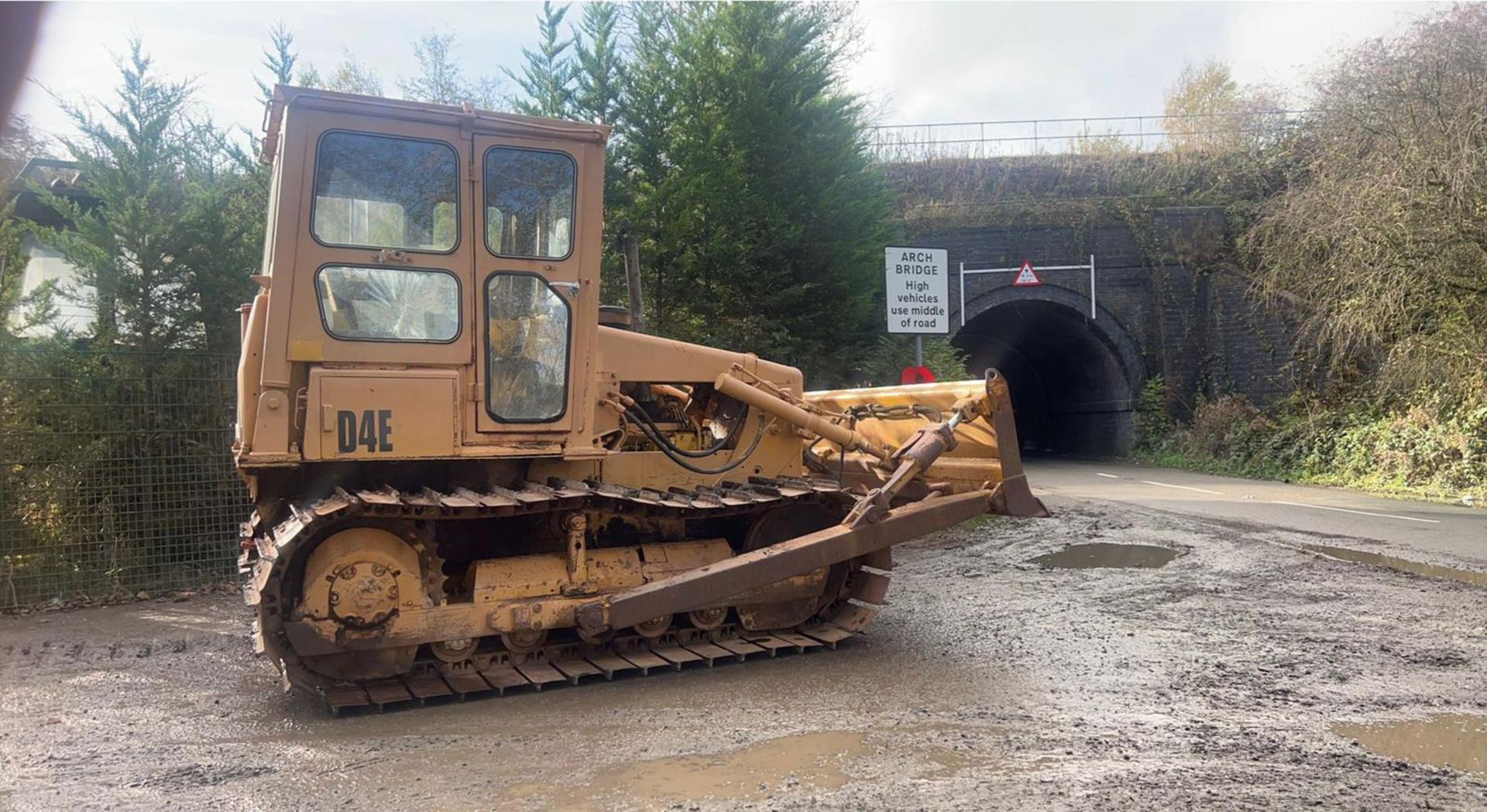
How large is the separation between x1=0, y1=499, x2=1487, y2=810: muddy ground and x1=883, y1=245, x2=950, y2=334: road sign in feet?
13.1

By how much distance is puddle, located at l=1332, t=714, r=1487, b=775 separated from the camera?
159 inches

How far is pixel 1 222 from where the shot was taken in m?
8.89

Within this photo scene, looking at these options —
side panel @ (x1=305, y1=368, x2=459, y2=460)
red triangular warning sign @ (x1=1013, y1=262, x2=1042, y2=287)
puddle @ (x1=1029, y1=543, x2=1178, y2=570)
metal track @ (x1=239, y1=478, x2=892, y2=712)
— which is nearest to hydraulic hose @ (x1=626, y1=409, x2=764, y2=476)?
metal track @ (x1=239, y1=478, x2=892, y2=712)

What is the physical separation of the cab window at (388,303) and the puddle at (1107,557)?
6.01 meters

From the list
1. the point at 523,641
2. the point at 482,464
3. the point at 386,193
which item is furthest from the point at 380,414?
the point at 523,641

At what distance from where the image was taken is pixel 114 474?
29.0ft

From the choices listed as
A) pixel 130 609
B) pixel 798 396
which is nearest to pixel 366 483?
pixel 798 396

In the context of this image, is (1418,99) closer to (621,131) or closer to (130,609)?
(621,131)

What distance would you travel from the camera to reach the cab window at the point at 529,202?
18.1ft

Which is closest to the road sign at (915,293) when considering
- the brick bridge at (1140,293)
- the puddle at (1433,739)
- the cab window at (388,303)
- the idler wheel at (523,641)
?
the idler wheel at (523,641)

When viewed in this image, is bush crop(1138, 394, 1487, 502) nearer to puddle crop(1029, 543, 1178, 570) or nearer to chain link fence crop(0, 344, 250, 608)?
puddle crop(1029, 543, 1178, 570)

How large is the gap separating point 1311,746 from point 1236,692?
2.77 ft

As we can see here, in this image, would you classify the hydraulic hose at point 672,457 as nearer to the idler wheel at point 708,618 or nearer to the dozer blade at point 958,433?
the dozer blade at point 958,433

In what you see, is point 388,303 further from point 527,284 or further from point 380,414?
point 527,284
